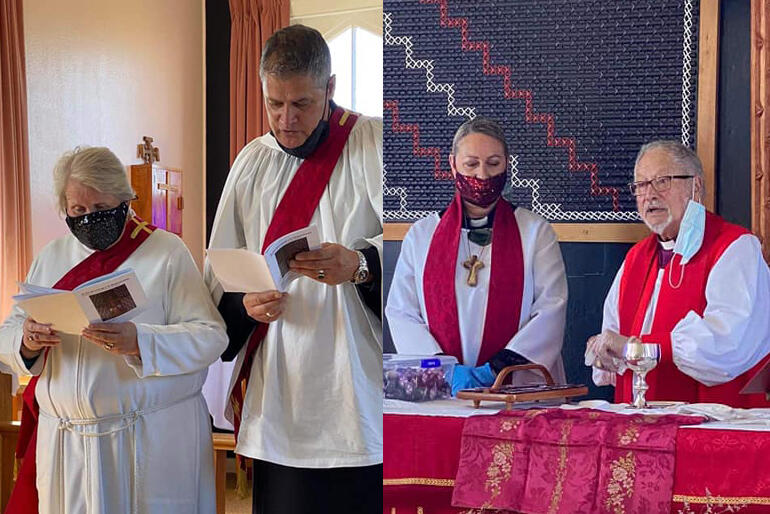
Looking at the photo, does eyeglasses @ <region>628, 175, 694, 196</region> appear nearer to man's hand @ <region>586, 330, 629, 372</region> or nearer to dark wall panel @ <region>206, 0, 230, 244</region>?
man's hand @ <region>586, 330, 629, 372</region>

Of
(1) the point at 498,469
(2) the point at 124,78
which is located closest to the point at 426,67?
(1) the point at 498,469

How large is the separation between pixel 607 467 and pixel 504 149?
313mm

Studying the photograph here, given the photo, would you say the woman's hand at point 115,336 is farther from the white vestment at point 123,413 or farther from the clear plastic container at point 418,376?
the clear plastic container at point 418,376

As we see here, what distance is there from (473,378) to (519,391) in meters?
0.05

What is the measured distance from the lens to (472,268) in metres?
0.98

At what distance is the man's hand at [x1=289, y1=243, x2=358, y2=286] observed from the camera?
3.62 feet

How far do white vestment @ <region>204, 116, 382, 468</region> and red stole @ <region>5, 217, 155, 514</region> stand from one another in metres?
0.24

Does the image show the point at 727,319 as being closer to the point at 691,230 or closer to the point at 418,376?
the point at 691,230

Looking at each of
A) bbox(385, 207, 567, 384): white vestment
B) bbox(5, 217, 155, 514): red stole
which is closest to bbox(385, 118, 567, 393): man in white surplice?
bbox(385, 207, 567, 384): white vestment

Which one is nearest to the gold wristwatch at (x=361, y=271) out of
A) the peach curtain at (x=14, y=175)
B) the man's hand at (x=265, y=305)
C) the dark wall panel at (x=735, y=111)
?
the man's hand at (x=265, y=305)

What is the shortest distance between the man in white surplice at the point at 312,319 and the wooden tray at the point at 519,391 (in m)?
0.23

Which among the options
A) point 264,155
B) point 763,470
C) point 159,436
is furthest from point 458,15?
point 159,436

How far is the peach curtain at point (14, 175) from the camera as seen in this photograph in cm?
222

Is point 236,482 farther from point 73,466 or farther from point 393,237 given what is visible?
point 393,237
